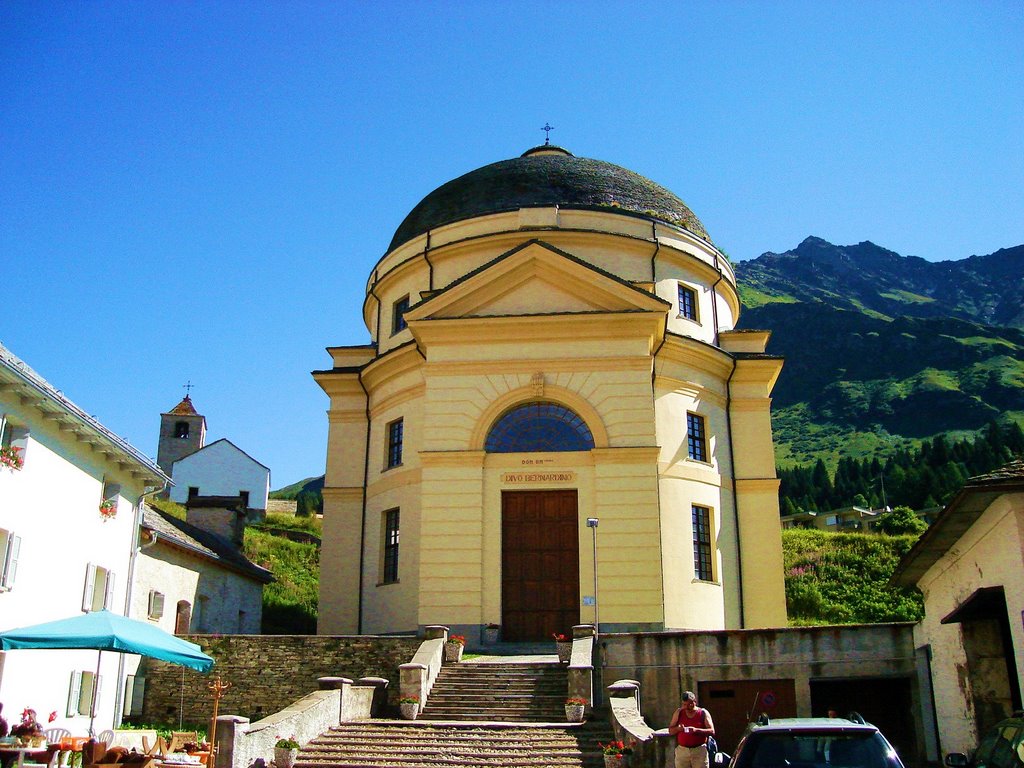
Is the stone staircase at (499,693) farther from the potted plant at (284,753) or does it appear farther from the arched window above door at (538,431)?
the arched window above door at (538,431)

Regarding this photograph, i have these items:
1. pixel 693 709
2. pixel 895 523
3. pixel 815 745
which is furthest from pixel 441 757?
pixel 895 523

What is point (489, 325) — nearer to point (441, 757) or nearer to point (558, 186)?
point (558, 186)

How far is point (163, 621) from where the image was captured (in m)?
25.5

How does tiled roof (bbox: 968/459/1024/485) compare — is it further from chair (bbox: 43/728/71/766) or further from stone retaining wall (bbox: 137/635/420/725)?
chair (bbox: 43/728/71/766)

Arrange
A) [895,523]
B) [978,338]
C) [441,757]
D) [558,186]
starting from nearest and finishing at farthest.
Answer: [441,757]
[558,186]
[895,523]
[978,338]

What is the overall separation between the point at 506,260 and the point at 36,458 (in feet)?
43.1

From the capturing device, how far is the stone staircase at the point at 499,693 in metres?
18.6

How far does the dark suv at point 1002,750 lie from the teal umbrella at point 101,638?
11962 millimetres

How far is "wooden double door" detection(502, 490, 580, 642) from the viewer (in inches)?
976

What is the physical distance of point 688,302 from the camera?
104ft

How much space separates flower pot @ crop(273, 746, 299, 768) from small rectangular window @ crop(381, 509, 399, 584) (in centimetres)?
1286

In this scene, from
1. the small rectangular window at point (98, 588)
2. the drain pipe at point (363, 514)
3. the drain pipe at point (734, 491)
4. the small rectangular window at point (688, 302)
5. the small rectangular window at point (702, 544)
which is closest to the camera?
the small rectangular window at point (98, 588)

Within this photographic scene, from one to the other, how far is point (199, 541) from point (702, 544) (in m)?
15.1

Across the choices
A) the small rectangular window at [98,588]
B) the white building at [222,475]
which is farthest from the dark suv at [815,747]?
the white building at [222,475]
